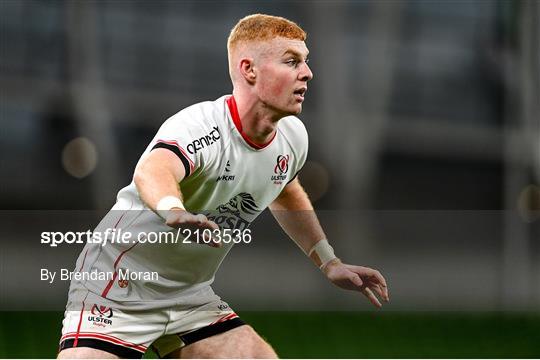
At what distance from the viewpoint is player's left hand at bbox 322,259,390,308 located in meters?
3.63

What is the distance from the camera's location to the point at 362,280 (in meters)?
3.69

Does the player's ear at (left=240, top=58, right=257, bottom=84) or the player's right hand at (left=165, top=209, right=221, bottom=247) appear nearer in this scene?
the player's right hand at (left=165, top=209, right=221, bottom=247)

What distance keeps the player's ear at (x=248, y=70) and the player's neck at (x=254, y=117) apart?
0.08 meters

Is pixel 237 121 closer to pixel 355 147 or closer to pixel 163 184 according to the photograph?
pixel 163 184

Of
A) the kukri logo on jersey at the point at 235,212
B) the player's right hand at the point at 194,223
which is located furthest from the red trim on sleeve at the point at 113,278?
the player's right hand at the point at 194,223

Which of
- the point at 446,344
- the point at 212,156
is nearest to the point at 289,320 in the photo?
the point at 446,344

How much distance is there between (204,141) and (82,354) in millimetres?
938

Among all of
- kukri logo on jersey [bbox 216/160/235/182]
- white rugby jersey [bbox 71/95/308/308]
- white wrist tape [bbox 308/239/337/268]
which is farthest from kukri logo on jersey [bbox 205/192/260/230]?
white wrist tape [bbox 308/239/337/268]

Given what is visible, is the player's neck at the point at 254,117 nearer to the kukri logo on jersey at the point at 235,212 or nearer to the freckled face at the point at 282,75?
the freckled face at the point at 282,75

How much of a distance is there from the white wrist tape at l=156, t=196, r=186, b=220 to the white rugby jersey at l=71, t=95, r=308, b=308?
48 cm

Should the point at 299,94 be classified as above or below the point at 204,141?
above

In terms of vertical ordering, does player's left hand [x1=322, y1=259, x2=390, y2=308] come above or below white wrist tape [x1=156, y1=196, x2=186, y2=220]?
below

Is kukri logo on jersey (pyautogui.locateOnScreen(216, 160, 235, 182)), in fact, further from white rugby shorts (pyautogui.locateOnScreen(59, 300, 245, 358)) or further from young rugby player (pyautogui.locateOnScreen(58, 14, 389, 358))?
white rugby shorts (pyautogui.locateOnScreen(59, 300, 245, 358))

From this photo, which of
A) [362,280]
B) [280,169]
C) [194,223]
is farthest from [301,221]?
[194,223]
